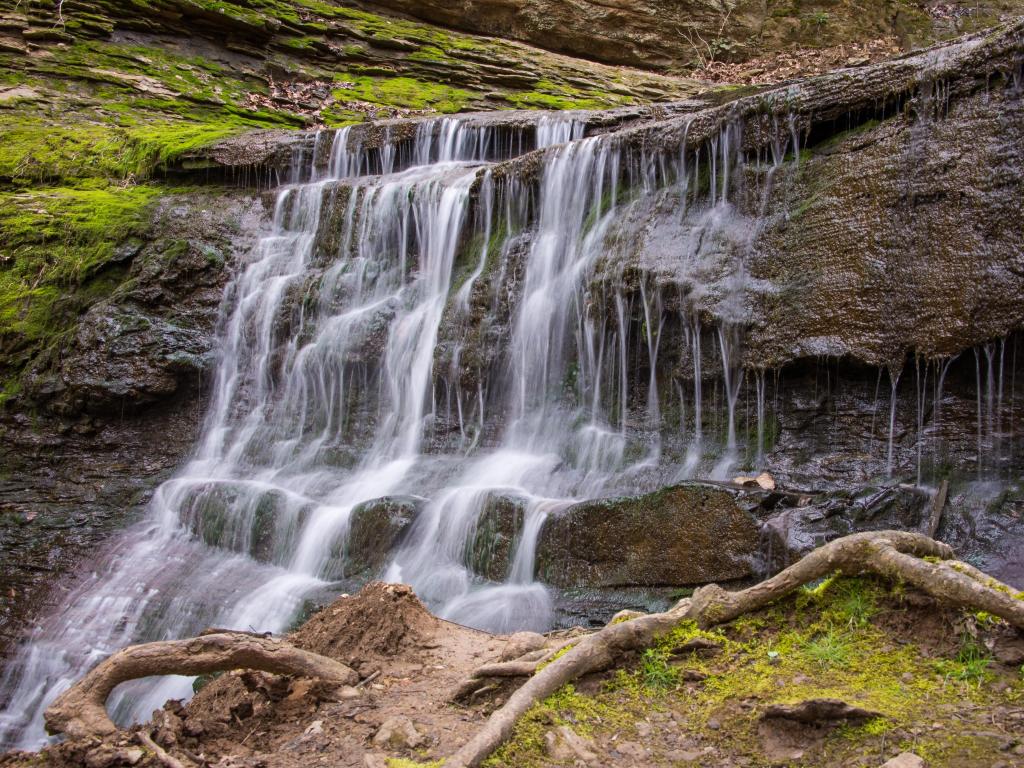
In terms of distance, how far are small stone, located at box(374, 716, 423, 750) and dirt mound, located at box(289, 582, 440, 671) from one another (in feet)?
2.95

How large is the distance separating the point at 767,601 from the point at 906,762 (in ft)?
4.22

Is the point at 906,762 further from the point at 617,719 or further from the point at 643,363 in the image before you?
the point at 643,363

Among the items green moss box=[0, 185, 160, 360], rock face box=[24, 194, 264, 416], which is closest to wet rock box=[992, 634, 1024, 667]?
rock face box=[24, 194, 264, 416]

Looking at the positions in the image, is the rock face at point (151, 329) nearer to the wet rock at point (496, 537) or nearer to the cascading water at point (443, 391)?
the cascading water at point (443, 391)

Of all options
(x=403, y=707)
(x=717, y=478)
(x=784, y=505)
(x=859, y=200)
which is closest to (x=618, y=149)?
(x=859, y=200)

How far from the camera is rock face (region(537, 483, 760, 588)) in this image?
5.75 meters

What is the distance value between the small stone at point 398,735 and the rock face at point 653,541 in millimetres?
2884

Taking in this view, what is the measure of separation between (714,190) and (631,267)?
1.20 metres

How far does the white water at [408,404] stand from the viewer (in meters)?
7.11

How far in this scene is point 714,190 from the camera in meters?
8.34

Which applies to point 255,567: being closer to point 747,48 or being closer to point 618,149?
point 618,149

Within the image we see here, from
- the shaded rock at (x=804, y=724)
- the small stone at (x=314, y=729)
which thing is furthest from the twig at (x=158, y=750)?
the shaded rock at (x=804, y=724)

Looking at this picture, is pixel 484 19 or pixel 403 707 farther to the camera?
pixel 484 19

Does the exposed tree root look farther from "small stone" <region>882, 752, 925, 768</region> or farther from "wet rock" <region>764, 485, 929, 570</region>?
"wet rock" <region>764, 485, 929, 570</region>
